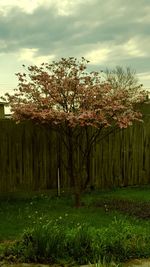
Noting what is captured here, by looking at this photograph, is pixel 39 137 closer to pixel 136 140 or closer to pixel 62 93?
pixel 62 93

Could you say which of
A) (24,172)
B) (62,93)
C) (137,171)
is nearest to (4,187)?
(24,172)

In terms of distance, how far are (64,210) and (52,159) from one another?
8.83 feet

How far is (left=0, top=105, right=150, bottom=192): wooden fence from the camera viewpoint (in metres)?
12.1

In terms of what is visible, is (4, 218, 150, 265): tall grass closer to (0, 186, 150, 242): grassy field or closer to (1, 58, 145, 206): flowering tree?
(0, 186, 150, 242): grassy field

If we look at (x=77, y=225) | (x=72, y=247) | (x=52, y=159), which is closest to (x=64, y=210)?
(x=77, y=225)

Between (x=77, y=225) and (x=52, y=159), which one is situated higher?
(x=52, y=159)

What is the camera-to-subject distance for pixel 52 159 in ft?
41.6

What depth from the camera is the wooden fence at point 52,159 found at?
12.1 m

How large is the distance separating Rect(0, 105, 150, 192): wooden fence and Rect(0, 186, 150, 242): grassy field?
16.9 inches

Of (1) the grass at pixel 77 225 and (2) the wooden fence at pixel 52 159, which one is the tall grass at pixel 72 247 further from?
(2) the wooden fence at pixel 52 159

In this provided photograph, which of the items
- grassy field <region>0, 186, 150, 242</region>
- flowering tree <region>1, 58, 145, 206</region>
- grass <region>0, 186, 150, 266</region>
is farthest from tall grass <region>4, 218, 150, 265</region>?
flowering tree <region>1, 58, 145, 206</region>

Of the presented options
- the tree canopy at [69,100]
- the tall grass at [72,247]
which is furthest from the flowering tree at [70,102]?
the tall grass at [72,247]

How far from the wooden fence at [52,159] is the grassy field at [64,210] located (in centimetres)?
43

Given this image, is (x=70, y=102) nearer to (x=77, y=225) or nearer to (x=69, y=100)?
(x=69, y=100)
